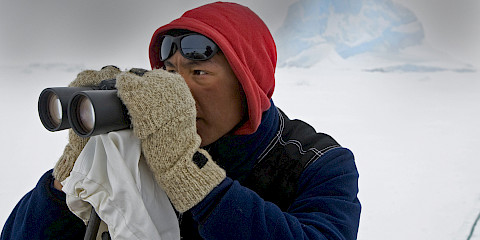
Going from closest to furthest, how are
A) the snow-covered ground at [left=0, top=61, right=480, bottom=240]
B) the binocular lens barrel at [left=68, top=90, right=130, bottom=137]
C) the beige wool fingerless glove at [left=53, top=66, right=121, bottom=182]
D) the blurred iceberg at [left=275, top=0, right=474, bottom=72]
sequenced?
the binocular lens barrel at [left=68, top=90, right=130, bottom=137] → the beige wool fingerless glove at [left=53, top=66, right=121, bottom=182] → the snow-covered ground at [left=0, top=61, right=480, bottom=240] → the blurred iceberg at [left=275, top=0, right=474, bottom=72]

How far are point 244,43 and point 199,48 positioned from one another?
2.1 inches

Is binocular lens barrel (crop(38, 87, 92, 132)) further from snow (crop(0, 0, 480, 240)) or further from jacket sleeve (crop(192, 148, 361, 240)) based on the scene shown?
snow (crop(0, 0, 480, 240))

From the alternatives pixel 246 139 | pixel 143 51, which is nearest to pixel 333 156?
pixel 246 139

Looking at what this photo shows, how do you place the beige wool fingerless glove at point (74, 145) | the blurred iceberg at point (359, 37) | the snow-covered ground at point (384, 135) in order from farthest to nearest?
the blurred iceberg at point (359, 37)
the snow-covered ground at point (384, 135)
the beige wool fingerless glove at point (74, 145)

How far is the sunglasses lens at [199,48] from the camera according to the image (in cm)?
44

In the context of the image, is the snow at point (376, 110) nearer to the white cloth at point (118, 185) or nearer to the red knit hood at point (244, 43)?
the red knit hood at point (244, 43)

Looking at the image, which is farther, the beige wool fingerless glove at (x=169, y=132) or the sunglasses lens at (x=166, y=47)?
the sunglasses lens at (x=166, y=47)

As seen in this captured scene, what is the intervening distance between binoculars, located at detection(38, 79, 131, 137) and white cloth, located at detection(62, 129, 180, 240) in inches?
0.9

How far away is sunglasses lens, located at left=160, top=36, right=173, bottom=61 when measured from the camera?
0.47 m

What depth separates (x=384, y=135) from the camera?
1896 millimetres

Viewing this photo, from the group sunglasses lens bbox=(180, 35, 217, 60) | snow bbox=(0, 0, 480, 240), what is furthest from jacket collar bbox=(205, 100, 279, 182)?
snow bbox=(0, 0, 480, 240)

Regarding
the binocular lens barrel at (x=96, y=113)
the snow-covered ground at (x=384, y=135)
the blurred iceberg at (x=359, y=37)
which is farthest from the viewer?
the blurred iceberg at (x=359, y=37)

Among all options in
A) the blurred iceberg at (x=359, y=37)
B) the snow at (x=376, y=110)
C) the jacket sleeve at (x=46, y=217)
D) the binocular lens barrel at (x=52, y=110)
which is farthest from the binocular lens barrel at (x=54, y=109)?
the blurred iceberg at (x=359, y=37)

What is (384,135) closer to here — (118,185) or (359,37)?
(359,37)
